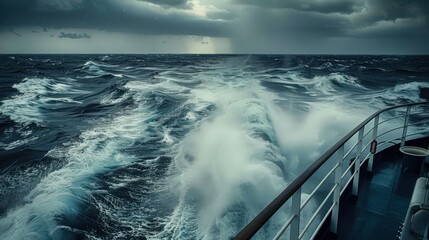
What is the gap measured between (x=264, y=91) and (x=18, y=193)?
18.2m

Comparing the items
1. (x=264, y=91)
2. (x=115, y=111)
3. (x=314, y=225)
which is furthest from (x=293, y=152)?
(x=264, y=91)

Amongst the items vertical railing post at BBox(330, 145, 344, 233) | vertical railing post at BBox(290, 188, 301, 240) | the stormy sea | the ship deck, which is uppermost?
vertical railing post at BBox(290, 188, 301, 240)

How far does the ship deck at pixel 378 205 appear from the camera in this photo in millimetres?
2926

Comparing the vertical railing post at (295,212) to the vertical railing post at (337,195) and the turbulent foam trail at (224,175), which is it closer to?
the vertical railing post at (337,195)

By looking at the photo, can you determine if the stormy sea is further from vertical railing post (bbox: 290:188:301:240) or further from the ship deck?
vertical railing post (bbox: 290:188:301:240)

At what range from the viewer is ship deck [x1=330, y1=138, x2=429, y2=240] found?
2.93 metres

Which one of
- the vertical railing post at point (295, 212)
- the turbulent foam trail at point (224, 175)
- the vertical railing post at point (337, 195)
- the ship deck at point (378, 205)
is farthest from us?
the turbulent foam trail at point (224, 175)

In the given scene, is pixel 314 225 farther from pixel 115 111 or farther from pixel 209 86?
pixel 209 86

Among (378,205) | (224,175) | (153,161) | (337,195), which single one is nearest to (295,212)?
(337,195)

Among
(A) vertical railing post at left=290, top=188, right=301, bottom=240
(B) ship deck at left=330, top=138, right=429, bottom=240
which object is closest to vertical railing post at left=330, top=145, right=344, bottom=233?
(B) ship deck at left=330, top=138, right=429, bottom=240

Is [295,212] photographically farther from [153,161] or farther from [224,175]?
[153,161]

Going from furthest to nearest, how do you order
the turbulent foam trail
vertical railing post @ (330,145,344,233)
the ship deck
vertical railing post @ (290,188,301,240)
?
the turbulent foam trail → the ship deck → vertical railing post @ (330,145,344,233) → vertical railing post @ (290,188,301,240)

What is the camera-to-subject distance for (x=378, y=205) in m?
3.45

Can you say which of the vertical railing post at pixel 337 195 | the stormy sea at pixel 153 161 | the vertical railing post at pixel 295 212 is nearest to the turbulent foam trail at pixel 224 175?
the stormy sea at pixel 153 161
